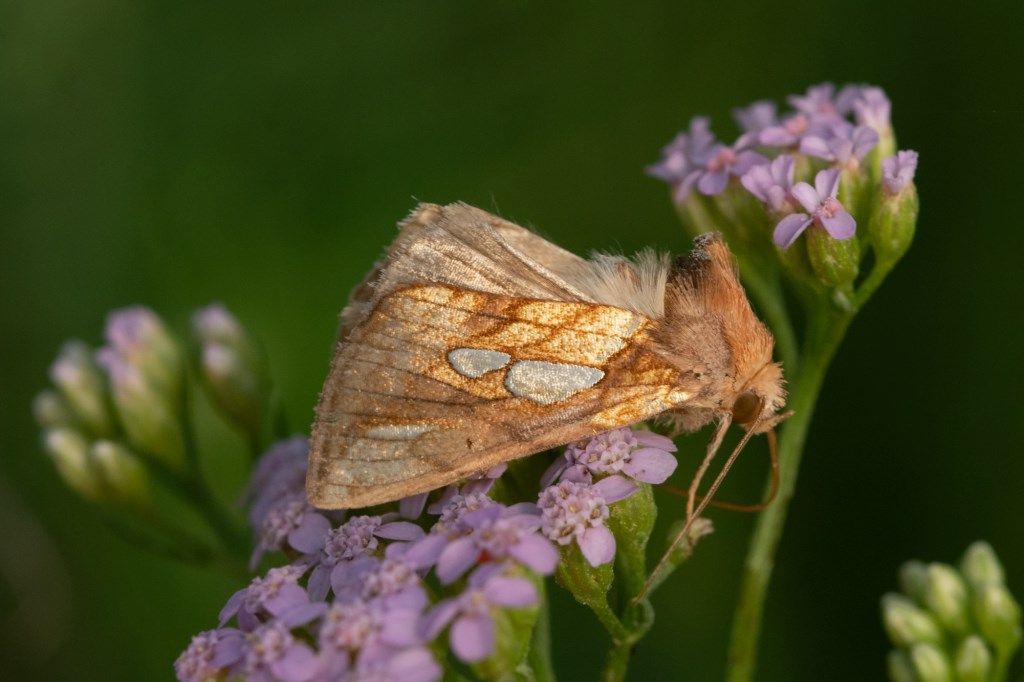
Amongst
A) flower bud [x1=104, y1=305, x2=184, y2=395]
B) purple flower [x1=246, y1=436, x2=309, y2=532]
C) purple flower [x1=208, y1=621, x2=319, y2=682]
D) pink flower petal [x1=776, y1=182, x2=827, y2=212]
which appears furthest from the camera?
flower bud [x1=104, y1=305, x2=184, y2=395]

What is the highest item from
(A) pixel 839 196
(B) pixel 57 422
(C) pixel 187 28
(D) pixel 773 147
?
(C) pixel 187 28

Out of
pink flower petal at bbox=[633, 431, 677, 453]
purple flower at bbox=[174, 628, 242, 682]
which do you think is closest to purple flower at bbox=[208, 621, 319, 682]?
purple flower at bbox=[174, 628, 242, 682]

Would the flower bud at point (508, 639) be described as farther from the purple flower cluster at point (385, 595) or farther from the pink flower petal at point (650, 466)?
the pink flower petal at point (650, 466)

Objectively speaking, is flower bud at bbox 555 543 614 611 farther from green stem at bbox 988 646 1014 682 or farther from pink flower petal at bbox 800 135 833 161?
pink flower petal at bbox 800 135 833 161

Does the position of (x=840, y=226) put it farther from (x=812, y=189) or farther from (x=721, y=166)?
(x=721, y=166)

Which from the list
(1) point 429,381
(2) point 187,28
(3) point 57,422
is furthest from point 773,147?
(2) point 187,28

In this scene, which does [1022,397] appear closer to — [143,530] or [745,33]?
[745,33]
